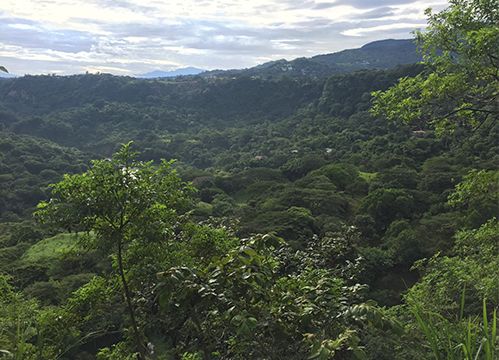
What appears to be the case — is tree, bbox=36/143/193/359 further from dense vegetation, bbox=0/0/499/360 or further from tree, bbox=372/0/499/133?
tree, bbox=372/0/499/133

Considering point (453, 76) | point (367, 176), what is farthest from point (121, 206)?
point (367, 176)

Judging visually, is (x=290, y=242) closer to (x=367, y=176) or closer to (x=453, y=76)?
(x=453, y=76)

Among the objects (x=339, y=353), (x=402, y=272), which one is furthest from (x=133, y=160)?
(x=402, y=272)

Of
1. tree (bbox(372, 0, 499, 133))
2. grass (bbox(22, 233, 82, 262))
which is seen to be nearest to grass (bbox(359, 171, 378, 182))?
grass (bbox(22, 233, 82, 262))

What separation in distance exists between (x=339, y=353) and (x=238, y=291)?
83cm

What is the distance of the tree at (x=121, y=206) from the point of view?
14.9 feet

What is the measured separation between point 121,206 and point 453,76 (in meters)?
5.91

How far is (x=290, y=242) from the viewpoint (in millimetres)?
23594

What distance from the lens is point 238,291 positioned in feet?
10.3

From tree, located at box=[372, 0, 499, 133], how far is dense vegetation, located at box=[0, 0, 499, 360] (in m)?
0.04

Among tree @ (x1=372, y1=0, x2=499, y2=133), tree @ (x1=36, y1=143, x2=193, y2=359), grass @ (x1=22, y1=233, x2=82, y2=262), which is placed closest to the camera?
tree @ (x1=36, y1=143, x2=193, y2=359)

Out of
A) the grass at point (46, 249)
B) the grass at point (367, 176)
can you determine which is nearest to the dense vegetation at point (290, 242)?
the grass at point (46, 249)

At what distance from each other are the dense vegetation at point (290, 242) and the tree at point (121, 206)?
2 cm

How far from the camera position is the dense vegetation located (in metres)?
3.10
